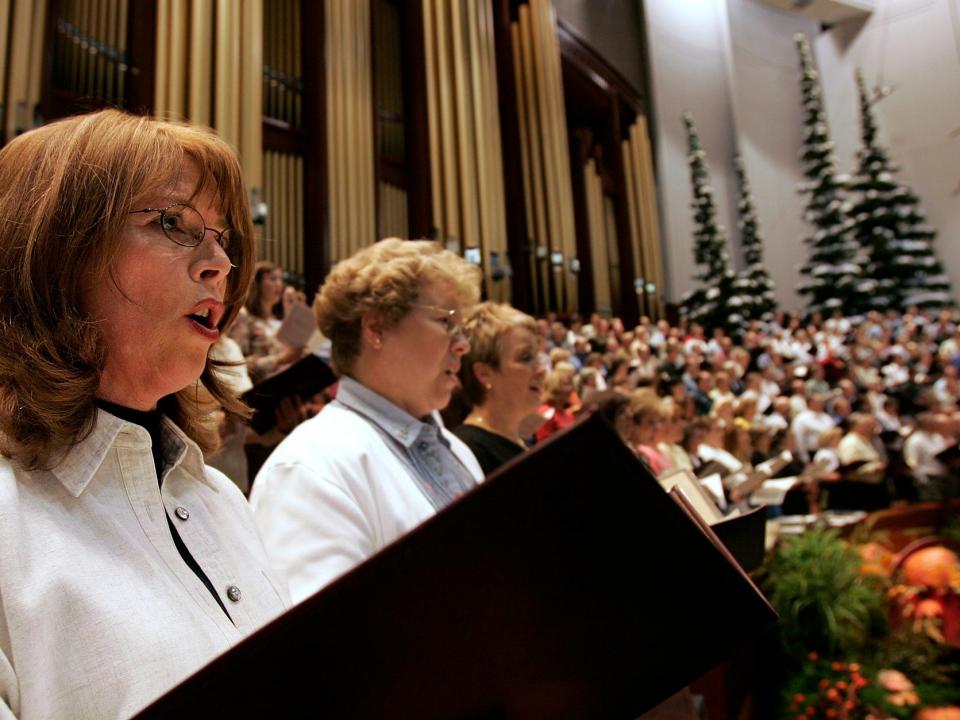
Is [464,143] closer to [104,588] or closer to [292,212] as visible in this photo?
[292,212]

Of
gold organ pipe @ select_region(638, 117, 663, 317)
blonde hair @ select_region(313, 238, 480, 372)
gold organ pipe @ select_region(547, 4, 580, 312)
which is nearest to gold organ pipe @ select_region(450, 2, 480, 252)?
Result: gold organ pipe @ select_region(547, 4, 580, 312)

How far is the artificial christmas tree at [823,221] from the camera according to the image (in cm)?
1552

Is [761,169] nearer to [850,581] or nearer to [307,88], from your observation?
[307,88]

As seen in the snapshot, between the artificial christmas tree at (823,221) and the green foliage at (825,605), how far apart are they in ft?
44.9

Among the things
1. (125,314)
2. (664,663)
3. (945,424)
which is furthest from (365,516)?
(945,424)

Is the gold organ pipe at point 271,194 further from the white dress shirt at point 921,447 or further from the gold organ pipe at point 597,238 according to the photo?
the gold organ pipe at point 597,238

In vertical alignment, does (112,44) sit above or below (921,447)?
above

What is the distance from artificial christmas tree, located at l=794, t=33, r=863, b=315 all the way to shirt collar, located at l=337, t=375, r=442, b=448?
50.3ft

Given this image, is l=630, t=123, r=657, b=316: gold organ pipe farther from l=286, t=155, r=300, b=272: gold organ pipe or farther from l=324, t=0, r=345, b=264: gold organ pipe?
l=286, t=155, r=300, b=272: gold organ pipe

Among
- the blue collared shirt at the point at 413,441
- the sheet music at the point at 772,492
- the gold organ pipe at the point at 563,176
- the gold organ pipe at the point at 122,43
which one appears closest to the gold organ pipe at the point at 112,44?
the gold organ pipe at the point at 122,43

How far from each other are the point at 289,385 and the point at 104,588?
5.62ft

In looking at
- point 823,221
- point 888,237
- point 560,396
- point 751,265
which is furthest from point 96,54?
point 888,237

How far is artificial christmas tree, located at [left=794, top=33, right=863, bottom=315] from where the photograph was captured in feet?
50.9

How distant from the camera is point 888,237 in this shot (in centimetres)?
1559
